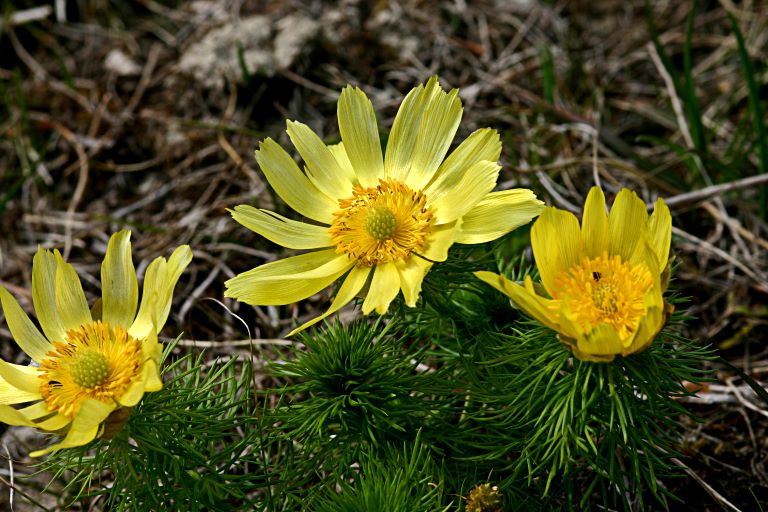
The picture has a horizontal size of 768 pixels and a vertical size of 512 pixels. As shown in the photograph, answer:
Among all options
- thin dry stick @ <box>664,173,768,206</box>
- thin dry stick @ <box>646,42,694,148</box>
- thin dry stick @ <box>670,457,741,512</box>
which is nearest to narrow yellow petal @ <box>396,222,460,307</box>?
thin dry stick @ <box>670,457,741,512</box>

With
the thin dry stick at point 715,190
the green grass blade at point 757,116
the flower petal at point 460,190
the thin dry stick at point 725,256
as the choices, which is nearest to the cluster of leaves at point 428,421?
the flower petal at point 460,190

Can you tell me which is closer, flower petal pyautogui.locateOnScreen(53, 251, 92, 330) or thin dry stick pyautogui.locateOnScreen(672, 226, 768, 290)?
flower petal pyautogui.locateOnScreen(53, 251, 92, 330)

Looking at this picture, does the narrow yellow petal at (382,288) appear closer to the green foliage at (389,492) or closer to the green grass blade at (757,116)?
the green foliage at (389,492)

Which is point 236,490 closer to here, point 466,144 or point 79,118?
point 466,144

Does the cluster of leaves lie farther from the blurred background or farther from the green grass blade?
the green grass blade

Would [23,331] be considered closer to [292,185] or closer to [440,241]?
[292,185]

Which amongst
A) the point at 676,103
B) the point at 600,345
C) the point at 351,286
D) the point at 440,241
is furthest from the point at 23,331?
the point at 676,103
